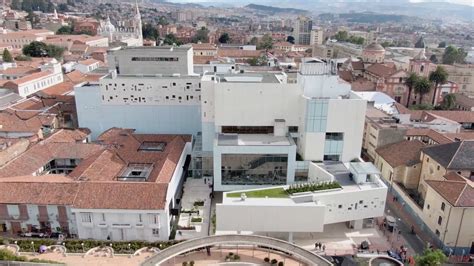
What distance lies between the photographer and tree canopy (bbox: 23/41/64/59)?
91750 millimetres

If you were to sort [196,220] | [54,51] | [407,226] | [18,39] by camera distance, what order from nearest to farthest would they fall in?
[196,220] < [407,226] < [54,51] < [18,39]

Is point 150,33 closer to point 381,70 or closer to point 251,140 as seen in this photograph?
point 381,70

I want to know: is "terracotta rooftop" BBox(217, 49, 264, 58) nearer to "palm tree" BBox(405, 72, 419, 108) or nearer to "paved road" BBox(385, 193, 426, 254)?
"palm tree" BBox(405, 72, 419, 108)

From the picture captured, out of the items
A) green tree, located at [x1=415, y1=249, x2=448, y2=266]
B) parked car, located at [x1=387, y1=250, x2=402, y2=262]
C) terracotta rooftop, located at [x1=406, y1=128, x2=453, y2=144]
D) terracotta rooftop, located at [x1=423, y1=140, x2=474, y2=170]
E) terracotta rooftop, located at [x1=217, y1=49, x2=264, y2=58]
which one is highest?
terracotta rooftop, located at [x1=217, y1=49, x2=264, y2=58]

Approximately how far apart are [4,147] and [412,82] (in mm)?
62674

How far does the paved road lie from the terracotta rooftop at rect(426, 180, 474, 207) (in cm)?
464

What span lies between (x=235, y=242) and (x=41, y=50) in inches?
3411

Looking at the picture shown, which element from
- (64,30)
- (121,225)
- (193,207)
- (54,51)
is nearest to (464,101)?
(193,207)

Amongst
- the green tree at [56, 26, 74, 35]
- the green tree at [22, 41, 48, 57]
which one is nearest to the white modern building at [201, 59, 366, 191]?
the green tree at [22, 41, 48, 57]

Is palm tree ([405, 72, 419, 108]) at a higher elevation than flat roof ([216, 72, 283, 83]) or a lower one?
lower

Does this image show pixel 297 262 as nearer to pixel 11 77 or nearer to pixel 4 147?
pixel 4 147

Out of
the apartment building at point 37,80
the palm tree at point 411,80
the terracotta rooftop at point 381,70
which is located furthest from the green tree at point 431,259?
the apartment building at point 37,80

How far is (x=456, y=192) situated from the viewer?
1121 inches

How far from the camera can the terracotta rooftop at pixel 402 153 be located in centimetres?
3778
